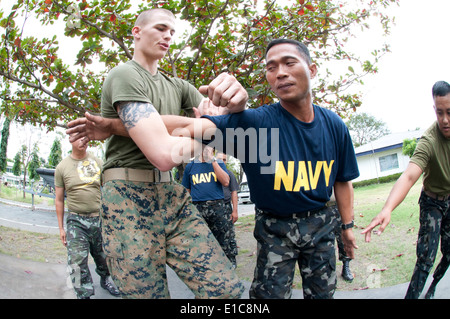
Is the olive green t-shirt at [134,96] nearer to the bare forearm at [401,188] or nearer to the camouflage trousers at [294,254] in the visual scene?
the camouflage trousers at [294,254]

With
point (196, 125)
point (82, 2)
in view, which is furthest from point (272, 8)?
point (196, 125)

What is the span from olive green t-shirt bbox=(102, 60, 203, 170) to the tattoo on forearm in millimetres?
28

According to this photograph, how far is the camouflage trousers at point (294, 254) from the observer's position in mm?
1964

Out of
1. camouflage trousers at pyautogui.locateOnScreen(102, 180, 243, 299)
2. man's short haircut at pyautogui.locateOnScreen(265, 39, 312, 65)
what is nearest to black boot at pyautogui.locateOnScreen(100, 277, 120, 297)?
camouflage trousers at pyautogui.locateOnScreen(102, 180, 243, 299)

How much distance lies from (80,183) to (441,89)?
4.07m

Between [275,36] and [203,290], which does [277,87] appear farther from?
[275,36]

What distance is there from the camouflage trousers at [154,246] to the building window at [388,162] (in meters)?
23.3

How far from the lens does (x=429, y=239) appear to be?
310 cm

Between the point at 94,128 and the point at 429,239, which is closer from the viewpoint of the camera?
the point at 94,128

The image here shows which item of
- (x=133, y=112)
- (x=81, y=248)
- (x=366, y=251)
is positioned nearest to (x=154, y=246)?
(x=133, y=112)

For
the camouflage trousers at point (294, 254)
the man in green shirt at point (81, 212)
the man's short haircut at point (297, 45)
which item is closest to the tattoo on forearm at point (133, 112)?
the man's short haircut at point (297, 45)

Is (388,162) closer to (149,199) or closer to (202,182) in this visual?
(202,182)

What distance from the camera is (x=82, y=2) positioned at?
365cm

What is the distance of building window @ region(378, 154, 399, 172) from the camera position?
2228 cm
